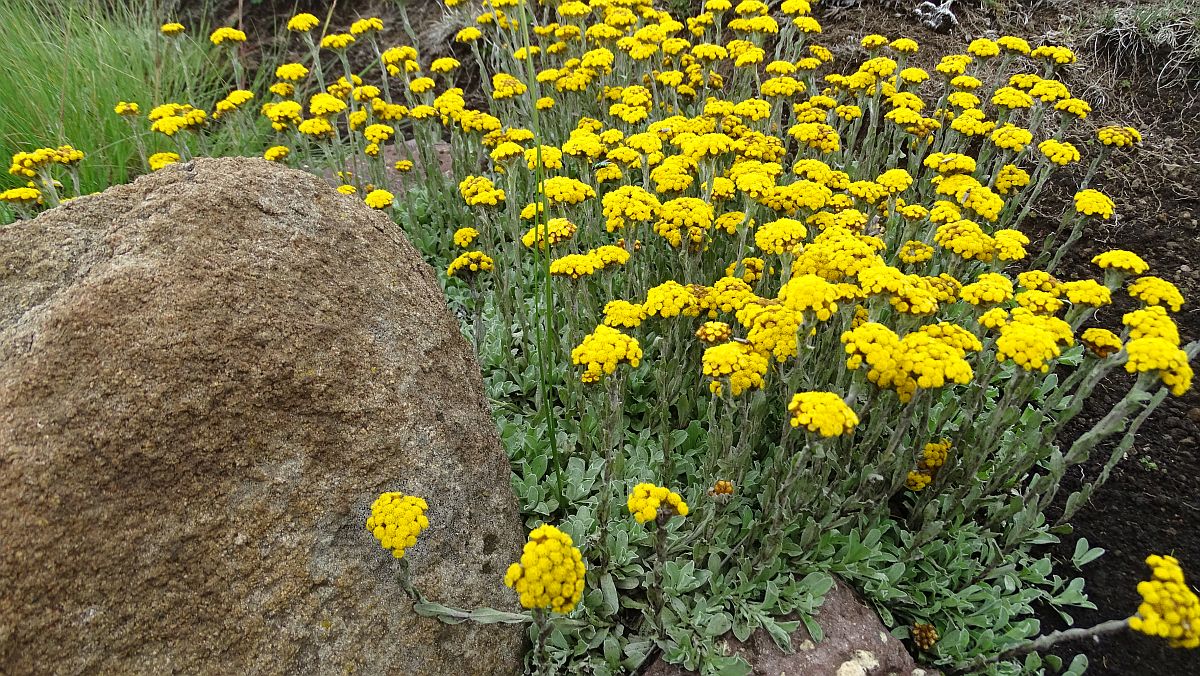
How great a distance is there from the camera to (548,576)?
1721 millimetres

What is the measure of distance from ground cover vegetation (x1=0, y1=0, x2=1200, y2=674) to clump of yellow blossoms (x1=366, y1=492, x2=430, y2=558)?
11 mm

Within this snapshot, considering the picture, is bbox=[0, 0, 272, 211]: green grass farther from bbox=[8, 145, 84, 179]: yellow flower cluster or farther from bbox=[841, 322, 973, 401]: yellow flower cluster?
bbox=[841, 322, 973, 401]: yellow flower cluster

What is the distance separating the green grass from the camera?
464 cm

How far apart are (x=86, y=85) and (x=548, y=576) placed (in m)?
5.58

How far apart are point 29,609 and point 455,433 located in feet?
4.15

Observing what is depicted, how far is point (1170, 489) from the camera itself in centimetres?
297

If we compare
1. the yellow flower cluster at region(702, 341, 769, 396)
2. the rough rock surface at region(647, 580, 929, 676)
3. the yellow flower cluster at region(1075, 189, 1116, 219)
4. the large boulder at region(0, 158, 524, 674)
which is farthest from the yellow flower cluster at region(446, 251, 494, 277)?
the yellow flower cluster at region(1075, 189, 1116, 219)

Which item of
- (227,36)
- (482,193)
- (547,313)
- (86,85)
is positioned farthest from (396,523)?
(86,85)

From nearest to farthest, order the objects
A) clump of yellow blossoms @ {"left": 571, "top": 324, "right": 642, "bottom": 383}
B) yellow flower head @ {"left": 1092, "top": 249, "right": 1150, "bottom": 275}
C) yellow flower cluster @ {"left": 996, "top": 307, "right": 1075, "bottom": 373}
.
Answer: yellow flower cluster @ {"left": 996, "top": 307, "right": 1075, "bottom": 373}
clump of yellow blossoms @ {"left": 571, "top": 324, "right": 642, "bottom": 383}
yellow flower head @ {"left": 1092, "top": 249, "right": 1150, "bottom": 275}

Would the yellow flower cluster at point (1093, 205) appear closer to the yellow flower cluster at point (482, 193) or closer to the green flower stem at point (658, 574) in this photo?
the green flower stem at point (658, 574)

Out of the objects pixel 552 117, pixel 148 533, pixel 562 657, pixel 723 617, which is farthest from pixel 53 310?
pixel 552 117

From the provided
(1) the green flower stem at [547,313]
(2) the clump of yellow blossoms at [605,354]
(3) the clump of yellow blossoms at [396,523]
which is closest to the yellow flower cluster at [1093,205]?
(2) the clump of yellow blossoms at [605,354]

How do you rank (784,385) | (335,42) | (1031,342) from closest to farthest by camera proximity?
(1031,342) < (784,385) < (335,42)

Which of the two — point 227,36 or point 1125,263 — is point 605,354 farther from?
point 227,36
